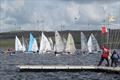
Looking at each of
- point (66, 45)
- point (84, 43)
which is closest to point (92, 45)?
point (84, 43)

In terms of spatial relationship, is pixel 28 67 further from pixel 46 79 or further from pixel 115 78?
pixel 115 78

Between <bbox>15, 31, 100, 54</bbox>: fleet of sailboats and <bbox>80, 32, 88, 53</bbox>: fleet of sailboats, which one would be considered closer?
<bbox>15, 31, 100, 54</bbox>: fleet of sailboats

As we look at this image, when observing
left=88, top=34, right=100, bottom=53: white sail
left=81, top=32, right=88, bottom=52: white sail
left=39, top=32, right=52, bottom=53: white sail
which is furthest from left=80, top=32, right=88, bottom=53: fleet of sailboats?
left=39, top=32, right=52, bottom=53: white sail

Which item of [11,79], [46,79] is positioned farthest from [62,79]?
[11,79]

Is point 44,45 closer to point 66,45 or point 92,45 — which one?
point 66,45

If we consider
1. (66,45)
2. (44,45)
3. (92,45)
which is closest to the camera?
(66,45)

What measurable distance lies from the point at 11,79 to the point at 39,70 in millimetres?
7906

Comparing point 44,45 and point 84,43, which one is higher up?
point 84,43

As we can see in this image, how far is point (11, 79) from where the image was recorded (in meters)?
51.6

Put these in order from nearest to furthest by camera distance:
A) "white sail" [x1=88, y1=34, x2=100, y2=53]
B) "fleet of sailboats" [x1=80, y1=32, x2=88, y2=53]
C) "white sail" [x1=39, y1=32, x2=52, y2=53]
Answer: "fleet of sailboats" [x1=80, y1=32, x2=88, y2=53] → "white sail" [x1=88, y1=34, x2=100, y2=53] → "white sail" [x1=39, y1=32, x2=52, y2=53]

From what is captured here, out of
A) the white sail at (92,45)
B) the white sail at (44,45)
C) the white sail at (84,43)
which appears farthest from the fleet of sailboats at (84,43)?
the white sail at (44,45)

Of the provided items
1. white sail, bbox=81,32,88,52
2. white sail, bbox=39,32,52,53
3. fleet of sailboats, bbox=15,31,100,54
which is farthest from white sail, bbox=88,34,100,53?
white sail, bbox=39,32,52,53

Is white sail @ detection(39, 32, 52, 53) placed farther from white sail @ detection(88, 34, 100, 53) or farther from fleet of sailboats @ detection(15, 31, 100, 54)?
white sail @ detection(88, 34, 100, 53)

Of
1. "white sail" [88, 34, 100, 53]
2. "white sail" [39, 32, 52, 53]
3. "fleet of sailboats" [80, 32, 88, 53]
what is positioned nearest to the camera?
"fleet of sailboats" [80, 32, 88, 53]
